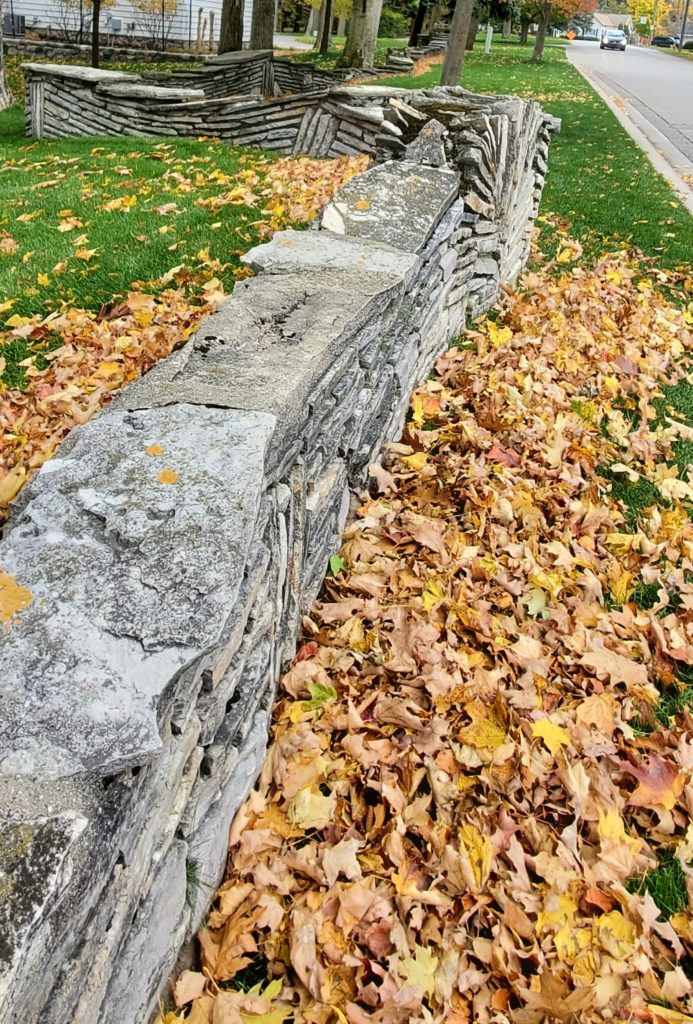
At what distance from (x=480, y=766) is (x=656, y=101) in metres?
22.8

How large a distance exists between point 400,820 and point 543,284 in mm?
5113

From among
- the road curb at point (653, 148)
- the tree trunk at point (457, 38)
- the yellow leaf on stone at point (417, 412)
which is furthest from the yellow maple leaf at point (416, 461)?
the tree trunk at point (457, 38)

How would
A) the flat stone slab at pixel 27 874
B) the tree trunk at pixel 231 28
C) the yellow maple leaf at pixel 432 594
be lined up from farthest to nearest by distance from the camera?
the tree trunk at pixel 231 28
the yellow maple leaf at pixel 432 594
the flat stone slab at pixel 27 874

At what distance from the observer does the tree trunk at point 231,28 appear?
15875mm

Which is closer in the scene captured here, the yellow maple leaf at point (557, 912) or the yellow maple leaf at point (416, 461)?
the yellow maple leaf at point (557, 912)

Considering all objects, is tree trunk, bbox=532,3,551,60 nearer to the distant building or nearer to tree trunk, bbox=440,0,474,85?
tree trunk, bbox=440,0,474,85

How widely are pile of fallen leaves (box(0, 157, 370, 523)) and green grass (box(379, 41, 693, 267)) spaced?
11.8 ft

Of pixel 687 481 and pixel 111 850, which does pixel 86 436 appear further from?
pixel 687 481

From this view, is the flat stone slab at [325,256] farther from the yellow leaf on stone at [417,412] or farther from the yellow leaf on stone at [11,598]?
the yellow leaf on stone at [11,598]

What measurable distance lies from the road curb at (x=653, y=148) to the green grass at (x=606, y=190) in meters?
0.17

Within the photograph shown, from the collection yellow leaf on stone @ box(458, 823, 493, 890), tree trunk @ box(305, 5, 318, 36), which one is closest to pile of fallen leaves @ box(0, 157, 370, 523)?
yellow leaf on stone @ box(458, 823, 493, 890)

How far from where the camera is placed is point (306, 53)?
2350cm

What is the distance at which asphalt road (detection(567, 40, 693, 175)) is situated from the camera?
13.7 meters

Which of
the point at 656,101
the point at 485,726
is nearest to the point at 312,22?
the point at 656,101
